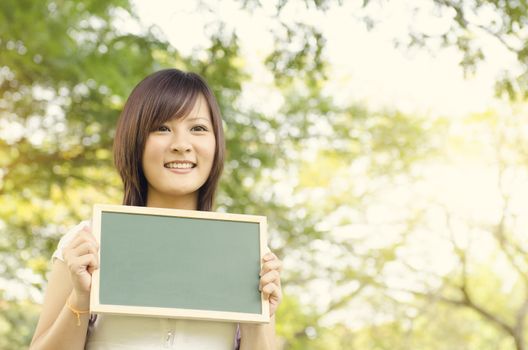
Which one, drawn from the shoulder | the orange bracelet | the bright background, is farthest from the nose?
the bright background

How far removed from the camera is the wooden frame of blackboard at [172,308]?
238 centimetres

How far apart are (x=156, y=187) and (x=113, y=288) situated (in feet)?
1.28

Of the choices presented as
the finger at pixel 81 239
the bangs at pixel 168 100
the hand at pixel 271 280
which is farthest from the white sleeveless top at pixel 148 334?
the bangs at pixel 168 100

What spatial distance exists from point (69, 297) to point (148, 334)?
0.26 meters

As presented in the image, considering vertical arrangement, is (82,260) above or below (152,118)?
below

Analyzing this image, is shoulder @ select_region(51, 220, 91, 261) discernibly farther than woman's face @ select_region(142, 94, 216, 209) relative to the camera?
No

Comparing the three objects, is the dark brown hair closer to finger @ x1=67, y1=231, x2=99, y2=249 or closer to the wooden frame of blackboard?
the wooden frame of blackboard

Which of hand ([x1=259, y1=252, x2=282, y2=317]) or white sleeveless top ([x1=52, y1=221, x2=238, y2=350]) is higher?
hand ([x1=259, y1=252, x2=282, y2=317])

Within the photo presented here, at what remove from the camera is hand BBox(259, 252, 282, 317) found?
2.48m

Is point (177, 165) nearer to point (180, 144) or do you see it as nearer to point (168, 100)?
point (180, 144)

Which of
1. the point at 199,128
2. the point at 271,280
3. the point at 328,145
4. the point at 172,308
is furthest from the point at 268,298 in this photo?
the point at 328,145

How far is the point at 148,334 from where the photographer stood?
2521 mm

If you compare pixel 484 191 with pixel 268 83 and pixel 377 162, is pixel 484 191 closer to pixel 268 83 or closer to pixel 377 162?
pixel 377 162

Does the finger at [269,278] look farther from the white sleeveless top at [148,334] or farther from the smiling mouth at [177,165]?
the smiling mouth at [177,165]
